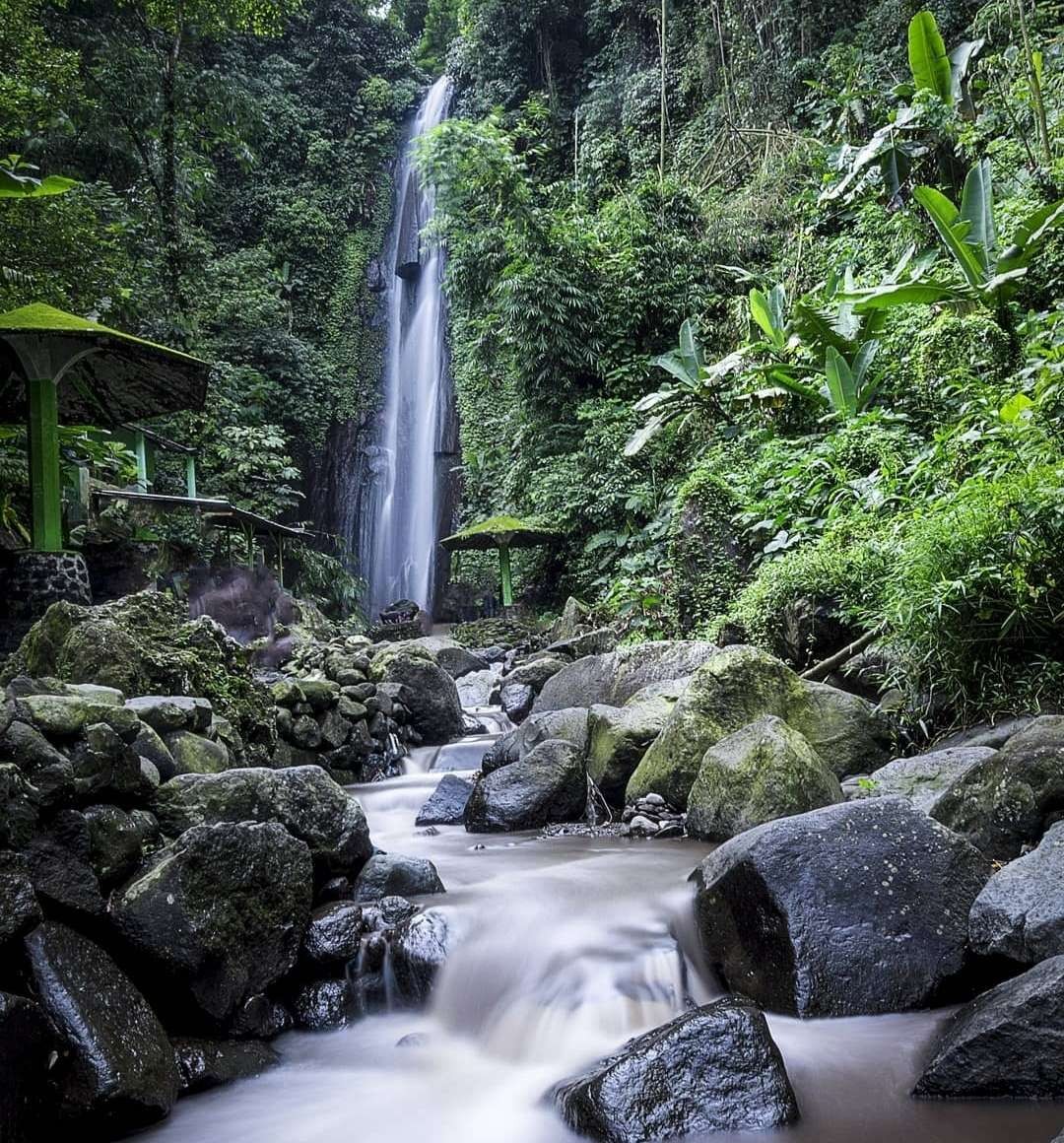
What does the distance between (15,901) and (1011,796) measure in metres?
3.82

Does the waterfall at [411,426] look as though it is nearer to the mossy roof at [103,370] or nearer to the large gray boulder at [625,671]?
the mossy roof at [103,370]

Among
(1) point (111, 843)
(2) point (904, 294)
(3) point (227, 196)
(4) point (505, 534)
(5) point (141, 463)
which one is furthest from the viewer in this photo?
(3) point (227, 196)

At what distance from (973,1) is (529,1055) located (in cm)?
1714

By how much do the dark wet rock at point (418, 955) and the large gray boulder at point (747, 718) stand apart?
2314 millimetres

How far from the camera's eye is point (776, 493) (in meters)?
9.89

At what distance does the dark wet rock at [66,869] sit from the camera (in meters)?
3.17

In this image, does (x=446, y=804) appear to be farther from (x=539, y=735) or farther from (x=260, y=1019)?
(x=260, y=1019)

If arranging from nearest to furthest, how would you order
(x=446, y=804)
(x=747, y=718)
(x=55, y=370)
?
(x=747, y=718)
(x=446, y=804)
(x=55, y=370)

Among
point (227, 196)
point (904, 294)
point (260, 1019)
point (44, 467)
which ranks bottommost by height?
point (260, 1019)

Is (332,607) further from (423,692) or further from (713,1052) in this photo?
(713,1052)

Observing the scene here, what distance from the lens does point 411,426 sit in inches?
942

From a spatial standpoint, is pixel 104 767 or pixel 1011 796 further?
pixel 1011 796

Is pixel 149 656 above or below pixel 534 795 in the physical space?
above

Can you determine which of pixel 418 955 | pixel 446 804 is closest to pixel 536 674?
pixel 446 804
